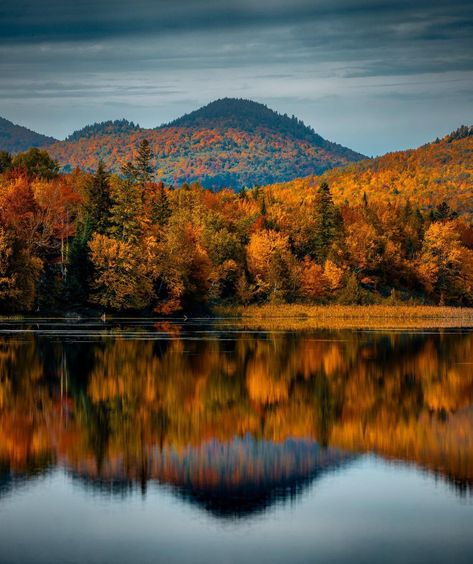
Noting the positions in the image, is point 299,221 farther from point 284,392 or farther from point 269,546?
point 269,546

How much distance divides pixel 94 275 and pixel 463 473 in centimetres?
8339

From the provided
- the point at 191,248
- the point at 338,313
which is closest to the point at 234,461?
the point at 191,248

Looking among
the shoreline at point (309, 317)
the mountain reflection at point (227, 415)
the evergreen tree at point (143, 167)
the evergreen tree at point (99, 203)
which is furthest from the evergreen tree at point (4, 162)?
the mountain reflection at point (227, 415)

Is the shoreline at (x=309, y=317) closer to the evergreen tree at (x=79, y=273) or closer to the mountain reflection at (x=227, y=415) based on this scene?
the evergreen tree at (x=79, y=273)

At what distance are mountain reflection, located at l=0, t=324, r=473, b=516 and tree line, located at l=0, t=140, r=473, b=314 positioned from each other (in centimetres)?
4408


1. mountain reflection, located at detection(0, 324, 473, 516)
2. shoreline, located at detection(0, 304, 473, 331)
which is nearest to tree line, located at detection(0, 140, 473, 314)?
shoreline, located at detection(0, 304, 473, 331)

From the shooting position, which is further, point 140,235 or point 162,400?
point 140,235

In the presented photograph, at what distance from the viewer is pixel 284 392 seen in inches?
1539

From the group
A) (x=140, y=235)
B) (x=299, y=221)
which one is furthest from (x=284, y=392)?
(x=299, y=221)

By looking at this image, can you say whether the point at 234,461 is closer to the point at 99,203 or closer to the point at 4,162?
the point at 99,203

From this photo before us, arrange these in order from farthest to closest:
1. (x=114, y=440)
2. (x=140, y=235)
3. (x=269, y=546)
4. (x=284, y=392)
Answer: (x=140, y=235), (x=284, y=392), (x=114, y=440), (x=269, y=546)

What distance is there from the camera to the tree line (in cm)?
10481

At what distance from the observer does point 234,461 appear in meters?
25.2

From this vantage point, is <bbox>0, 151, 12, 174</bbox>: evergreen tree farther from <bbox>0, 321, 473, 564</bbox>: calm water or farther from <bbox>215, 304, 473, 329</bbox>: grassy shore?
<bbox>0, 321, 473, 564</bbox>: calm water
